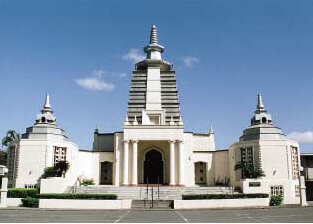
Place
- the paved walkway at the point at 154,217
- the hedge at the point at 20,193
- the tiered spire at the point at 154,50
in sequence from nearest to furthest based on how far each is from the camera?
the paved walkway at the point at 154,217
the hedge at the point at 20,193
the tiered spire at the point at 154,50

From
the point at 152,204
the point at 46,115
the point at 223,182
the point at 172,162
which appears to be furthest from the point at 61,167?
the point at 223,182

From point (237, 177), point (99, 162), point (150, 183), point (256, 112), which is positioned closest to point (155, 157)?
point (150, 183)

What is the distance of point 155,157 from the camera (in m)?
44.0

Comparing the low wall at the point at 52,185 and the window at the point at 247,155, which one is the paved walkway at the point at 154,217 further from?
the window at the point at 247,155

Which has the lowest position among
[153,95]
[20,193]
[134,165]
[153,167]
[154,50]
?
[20,193]

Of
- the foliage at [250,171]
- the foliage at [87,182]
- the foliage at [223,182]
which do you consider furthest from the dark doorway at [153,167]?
the foliage at [250,171]

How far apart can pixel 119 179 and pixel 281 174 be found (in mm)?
16588

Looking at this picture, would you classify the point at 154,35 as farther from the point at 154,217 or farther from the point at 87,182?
the point at 154,217

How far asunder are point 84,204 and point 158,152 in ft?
50.8

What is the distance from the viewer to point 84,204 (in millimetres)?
29859

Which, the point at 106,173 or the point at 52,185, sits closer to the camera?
the point at 52,185

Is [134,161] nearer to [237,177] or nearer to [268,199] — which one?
[237,177]

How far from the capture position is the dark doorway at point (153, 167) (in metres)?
43.3

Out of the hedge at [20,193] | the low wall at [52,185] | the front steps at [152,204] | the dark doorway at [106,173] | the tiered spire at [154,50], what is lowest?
the front steps at [152,204]
